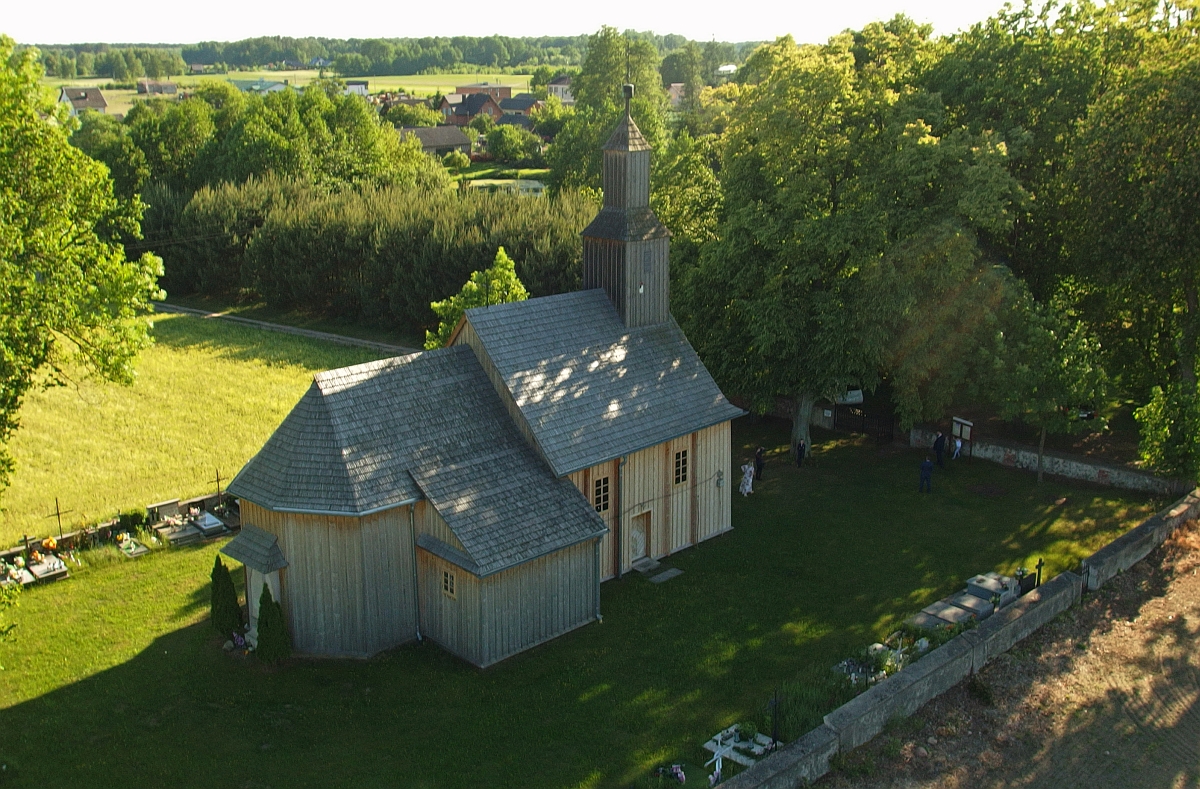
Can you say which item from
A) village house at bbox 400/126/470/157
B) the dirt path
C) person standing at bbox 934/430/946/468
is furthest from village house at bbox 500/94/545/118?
the dirt path

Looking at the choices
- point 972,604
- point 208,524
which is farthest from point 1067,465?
Answer: point 208,524

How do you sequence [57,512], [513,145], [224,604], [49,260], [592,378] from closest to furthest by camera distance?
[49,260] → [224,604] → [592,378] → [57,512] → [513,145]

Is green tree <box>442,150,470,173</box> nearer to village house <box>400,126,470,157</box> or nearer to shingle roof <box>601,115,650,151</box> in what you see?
village house <box>400,126,470,157</box>

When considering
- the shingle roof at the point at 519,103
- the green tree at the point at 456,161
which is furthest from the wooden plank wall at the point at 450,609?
the shingle roof at the point at 519,103

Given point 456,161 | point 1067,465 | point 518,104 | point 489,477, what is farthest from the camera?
point 518,104

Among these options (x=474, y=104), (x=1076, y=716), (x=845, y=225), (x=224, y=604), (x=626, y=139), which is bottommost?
(x=1076, y=716)

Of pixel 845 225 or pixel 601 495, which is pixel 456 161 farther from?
pixel 601 495

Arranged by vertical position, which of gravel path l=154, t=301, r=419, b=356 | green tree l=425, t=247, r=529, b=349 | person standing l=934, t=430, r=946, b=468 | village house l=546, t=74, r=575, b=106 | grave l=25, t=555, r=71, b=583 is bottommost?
grave l=25, t=555, r=71, b=583
